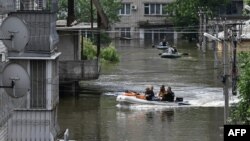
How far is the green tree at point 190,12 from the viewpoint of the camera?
70438 millimetres

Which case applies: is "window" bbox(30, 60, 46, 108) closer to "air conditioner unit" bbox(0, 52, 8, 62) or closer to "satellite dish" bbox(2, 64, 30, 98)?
"air conditioner unit" bbox(0, 52, 8, 62)

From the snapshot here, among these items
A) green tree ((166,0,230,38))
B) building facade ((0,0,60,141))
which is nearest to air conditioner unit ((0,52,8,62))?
building facade ((0,0,60,141))

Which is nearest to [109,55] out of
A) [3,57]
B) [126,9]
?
[126,9]

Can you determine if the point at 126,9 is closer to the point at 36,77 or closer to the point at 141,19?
the point at 141,19

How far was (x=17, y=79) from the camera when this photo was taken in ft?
51.5

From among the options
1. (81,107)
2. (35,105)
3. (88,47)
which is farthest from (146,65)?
(35,105)

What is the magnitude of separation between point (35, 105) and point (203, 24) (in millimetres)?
42698

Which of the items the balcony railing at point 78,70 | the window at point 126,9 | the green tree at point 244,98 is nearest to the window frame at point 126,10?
the window at point 126,9

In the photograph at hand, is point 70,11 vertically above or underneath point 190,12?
above

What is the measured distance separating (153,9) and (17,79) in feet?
213

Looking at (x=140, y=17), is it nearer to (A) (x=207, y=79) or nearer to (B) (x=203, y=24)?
(B) (x=203, y=24)

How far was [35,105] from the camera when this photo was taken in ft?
79.2

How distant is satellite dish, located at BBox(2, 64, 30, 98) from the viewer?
1569 centimetres

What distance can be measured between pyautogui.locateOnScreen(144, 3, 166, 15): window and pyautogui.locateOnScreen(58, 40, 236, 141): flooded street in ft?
77.2
